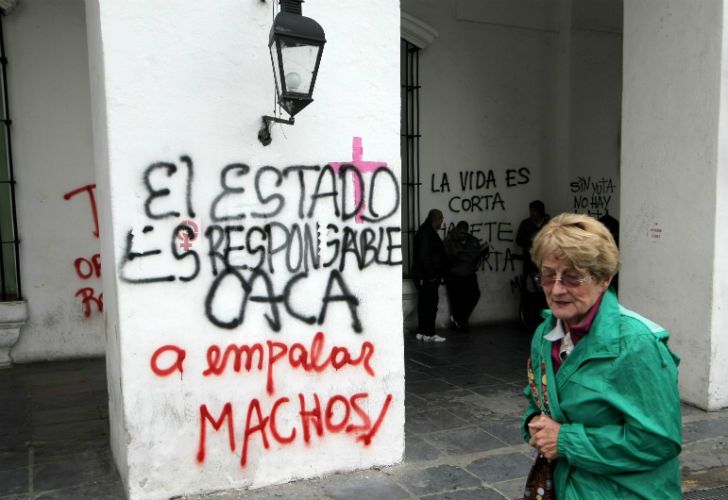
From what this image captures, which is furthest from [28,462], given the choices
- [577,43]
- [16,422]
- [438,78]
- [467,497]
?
[577,43]

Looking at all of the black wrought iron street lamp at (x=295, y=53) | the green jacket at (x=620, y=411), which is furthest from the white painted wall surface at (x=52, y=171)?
the green jacket at (x=620, y=411)

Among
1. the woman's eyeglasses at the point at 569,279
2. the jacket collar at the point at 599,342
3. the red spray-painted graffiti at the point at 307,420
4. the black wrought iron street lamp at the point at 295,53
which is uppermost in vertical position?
the black wrought iron street lamp at the point at 295,53

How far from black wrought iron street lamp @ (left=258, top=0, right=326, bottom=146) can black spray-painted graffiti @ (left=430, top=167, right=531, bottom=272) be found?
5.14m

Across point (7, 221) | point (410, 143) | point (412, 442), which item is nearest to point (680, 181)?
point (412, 442)

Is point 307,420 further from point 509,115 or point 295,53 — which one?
point 509,115

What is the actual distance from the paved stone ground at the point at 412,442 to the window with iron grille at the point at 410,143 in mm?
2085

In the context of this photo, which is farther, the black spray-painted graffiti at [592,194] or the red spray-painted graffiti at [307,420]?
the black spray-painted graffiti at [592,194]

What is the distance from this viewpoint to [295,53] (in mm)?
3619

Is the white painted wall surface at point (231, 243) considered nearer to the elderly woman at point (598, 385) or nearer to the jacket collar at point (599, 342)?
the elderly woman at point (598, 385)

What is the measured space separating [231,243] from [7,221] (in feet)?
13.9

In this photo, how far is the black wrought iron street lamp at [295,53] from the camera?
3.57m

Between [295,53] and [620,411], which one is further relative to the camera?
[295,53]

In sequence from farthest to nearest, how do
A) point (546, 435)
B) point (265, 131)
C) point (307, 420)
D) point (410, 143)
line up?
point (410, 143), point (307, 420), point (265, 131), point (546, 435)

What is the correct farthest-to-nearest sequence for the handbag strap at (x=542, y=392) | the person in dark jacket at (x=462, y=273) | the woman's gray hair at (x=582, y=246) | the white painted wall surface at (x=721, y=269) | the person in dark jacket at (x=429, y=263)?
the person in dark jacket at (x=462, y=273), the person in dark jacket at (x=429, y=263), the white painted wall surface at (x=721, y=269), the handbag strap at (x=542, y=392), the woman's gray hair at (x=582, y=246)
